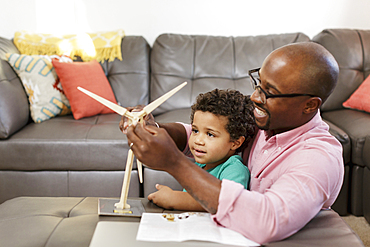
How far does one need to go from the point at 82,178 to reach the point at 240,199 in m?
1.36

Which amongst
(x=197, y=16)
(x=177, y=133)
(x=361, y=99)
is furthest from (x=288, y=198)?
(x=197, y=16)

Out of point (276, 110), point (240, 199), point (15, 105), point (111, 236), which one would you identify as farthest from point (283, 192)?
point (15, 105)

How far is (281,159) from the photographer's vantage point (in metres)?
0.89

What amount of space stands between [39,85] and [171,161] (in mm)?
1703

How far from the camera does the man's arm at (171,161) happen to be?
2.31 feet

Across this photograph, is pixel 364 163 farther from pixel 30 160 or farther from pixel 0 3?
pixel 0 3

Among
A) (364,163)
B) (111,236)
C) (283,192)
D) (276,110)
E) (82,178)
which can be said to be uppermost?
(276,110)

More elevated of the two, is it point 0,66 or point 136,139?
point 136,139

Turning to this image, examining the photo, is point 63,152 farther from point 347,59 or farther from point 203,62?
point 347,59

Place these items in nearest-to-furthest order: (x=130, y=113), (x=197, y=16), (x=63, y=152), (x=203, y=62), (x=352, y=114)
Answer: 1. (x=130, y=113)
2. (x=63, y=152)
3. (x=352, y=114)
4. (x=203, y=62)
5. (x=197, y=16)

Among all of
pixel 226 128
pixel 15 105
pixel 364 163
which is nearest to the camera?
pixel 226 128

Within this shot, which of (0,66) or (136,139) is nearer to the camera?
(136,139)

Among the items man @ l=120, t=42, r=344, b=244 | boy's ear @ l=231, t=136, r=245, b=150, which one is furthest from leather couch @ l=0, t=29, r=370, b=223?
man @ l=120, t=42, r=344, b=244

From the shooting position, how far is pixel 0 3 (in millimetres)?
2561
